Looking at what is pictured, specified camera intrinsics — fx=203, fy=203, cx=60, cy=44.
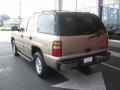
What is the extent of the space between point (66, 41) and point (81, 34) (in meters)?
0.49

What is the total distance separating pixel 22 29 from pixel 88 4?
1190 cm

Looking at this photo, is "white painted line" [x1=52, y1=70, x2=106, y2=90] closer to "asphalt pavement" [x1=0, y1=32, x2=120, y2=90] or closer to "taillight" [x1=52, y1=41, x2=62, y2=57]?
"asphalt pavement" [x1=0, y1=32, x2=120, y2=90]

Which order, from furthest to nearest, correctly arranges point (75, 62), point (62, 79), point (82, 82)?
point (62, 79) < point (82, 82) < point (75, 62)

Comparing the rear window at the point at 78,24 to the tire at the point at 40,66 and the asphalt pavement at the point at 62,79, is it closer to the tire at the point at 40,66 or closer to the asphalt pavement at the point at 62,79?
the tire at the point at 40,66

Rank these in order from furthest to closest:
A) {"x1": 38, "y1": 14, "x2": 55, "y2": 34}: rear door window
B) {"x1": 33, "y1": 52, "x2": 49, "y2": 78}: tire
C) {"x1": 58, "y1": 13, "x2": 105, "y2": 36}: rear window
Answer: {"x1": 33, "y1": 52, "x2": 49, "y2": 78}: tire, {"x1": 38, "y1": 14, "x2": 55, "y2": 34}: rear door window, {"x1": 58, "y1": 13, "x2": 105, "y2": 36}: rear window

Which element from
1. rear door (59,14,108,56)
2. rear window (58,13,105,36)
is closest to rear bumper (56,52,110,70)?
rear door (59,14,108,56)

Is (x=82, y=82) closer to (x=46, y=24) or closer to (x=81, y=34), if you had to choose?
(x=81, y=34)

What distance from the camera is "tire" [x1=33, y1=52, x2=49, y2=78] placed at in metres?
5.71

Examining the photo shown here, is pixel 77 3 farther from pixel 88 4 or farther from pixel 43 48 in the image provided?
pixel 43 48

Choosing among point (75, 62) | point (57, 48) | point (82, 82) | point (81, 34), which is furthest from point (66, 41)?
point (82, 82)

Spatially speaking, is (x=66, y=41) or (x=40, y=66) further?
(x=40, y=66)

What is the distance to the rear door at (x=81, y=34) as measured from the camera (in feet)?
16.6

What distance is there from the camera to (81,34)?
5.23m

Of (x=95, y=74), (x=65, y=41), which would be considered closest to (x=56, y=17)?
(x=65, y=41)
